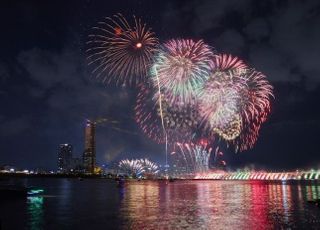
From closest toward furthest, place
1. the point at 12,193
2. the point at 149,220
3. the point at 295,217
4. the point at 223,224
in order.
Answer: the point at 223,224 → the point at 149,220 → the point at 295,217 → the point at 12,193

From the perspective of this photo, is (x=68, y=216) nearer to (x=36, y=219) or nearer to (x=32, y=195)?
(x=36, y=219)

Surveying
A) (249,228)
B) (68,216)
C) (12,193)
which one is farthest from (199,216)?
(12,193)

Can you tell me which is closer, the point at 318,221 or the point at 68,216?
the point at 318,221

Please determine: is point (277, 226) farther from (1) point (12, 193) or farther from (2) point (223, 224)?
(1) point (12, 193)

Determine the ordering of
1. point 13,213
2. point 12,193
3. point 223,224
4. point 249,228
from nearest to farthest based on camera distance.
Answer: point 249,228
point 223,224
point 13,213
point 12,193

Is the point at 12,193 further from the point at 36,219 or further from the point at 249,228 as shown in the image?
the point at 249,228

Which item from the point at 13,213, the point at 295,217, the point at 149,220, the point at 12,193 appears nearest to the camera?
the point at 149,220

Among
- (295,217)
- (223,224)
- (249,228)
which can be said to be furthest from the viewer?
(295,217)

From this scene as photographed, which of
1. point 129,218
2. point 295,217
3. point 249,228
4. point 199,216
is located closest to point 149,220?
point 129,218
